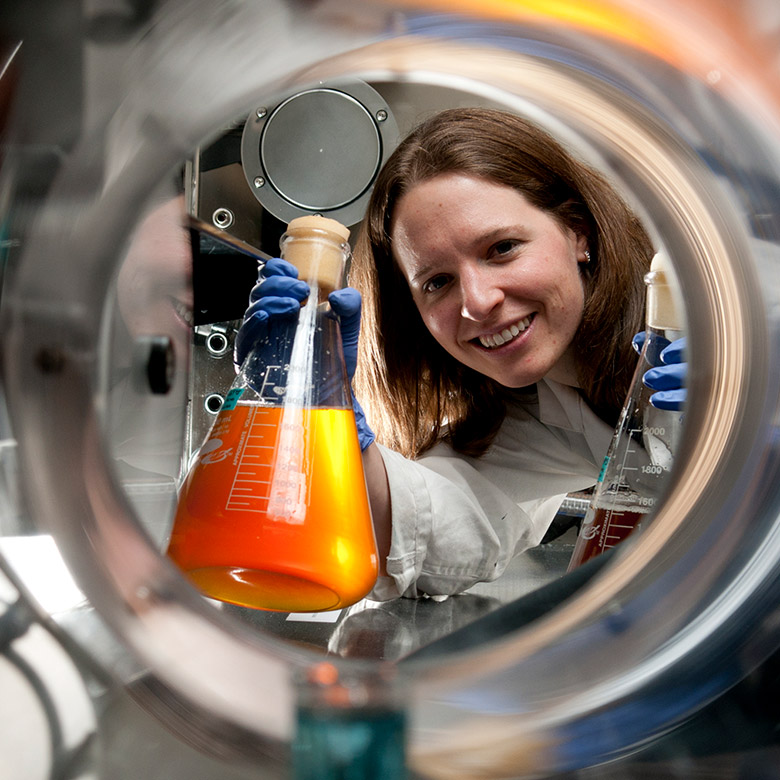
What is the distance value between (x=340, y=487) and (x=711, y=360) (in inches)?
12.6

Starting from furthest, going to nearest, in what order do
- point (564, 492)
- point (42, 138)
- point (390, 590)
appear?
point (564, 492) < point (390, 590) < point (42, 138)

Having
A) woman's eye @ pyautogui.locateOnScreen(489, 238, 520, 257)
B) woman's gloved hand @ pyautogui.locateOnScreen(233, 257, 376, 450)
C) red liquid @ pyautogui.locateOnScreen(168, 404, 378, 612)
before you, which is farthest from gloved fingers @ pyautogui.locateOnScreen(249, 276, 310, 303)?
woman's eye @ pyautogui.locateOnScreen(489, 238, 520, 257)

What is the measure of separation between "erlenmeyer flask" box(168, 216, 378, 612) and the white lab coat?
0.37 metres

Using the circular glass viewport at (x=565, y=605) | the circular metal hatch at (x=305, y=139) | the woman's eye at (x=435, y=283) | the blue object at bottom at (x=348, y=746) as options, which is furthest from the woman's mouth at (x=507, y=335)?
the blue object at bottom at (x=348, y=746)

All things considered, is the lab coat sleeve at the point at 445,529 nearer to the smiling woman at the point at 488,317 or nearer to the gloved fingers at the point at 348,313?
the smiling woman at the point at 488,317

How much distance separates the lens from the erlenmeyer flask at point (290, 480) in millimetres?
550

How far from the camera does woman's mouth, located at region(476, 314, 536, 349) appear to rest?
3.73 feet

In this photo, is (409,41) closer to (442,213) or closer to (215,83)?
(215,83)

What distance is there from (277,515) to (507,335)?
0.67m

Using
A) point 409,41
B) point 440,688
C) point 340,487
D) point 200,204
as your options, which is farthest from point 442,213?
point 440,688

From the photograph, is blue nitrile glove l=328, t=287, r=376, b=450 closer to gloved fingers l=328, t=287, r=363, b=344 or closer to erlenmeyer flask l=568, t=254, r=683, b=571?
gloved fingers l=328, t=287, r=363, b=344

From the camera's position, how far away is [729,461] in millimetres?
370

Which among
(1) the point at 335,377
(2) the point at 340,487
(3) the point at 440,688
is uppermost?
(1) the point at 335,377

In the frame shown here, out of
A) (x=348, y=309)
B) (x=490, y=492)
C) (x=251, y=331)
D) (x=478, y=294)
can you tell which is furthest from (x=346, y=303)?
(x=490, y=492)
